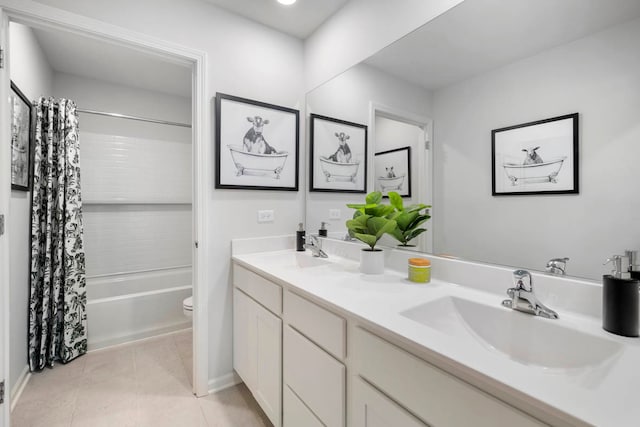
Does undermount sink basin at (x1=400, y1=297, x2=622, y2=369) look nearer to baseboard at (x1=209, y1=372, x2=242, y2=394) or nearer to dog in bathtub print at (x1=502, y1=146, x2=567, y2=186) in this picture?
dog in bathtub print at (x1=502, y1=146, x2=567, y2=186)

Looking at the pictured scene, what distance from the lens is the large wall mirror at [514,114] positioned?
0.84m

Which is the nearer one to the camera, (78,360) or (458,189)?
(458,189)

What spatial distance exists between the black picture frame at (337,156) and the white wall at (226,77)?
272 mm

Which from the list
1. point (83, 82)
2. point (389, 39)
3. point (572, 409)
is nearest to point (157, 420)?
point (572, 409)

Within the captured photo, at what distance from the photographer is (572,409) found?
18.6 inches

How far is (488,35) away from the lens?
1135mm

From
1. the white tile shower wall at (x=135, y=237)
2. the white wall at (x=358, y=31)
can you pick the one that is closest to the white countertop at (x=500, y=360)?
the white wall at (x=358, y=31)

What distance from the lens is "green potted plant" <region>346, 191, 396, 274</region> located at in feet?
4.58

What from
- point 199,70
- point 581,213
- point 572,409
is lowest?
point 572,409

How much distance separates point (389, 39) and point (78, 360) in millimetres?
3137

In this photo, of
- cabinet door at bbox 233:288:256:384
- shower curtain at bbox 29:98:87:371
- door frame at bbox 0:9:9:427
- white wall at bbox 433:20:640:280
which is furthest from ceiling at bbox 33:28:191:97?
white wall at bbox 433:20:640:280

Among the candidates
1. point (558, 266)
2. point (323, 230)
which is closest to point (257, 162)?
point (323, 230)

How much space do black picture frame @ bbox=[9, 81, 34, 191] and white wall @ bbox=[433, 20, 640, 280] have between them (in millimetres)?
2372

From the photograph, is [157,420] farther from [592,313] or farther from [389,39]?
[389,39]
